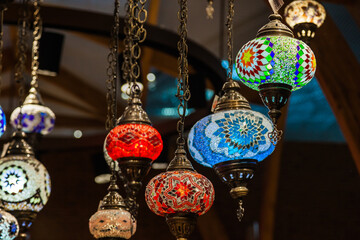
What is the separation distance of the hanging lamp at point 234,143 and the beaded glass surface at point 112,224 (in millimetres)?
1060

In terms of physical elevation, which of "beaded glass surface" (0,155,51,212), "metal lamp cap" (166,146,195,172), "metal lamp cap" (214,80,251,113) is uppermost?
"metal lamp cap" (214,80,251,113)

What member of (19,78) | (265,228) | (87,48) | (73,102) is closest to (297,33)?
(19,78)

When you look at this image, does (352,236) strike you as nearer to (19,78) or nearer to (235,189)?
(19,78)

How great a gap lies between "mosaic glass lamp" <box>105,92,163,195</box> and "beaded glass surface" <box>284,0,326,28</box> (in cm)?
271

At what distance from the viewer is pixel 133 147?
3.42 metres

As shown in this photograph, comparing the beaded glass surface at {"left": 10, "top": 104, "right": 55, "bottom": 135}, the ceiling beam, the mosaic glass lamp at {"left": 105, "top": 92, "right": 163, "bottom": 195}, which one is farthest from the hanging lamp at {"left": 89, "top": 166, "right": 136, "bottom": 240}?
the ceiling beam

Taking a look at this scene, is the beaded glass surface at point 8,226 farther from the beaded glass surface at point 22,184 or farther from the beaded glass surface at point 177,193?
the beaded glass surface at point 177,193

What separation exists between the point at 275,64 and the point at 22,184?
1.72m

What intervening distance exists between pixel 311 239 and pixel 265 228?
146cm

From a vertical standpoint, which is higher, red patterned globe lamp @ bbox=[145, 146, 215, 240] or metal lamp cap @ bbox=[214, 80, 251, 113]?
metal lamp cap @ bbox=[214, 80, 251, 113]

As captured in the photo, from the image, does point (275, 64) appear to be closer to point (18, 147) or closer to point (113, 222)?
point (113, 222)

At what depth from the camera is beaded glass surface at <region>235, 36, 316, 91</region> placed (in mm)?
3348

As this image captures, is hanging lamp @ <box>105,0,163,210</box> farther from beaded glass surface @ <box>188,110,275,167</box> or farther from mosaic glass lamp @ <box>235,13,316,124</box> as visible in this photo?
mosaic glass lamp @ <box>235,13,316,124</box>

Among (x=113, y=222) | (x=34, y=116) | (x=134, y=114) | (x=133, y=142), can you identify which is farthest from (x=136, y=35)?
(x=34, y=116)
